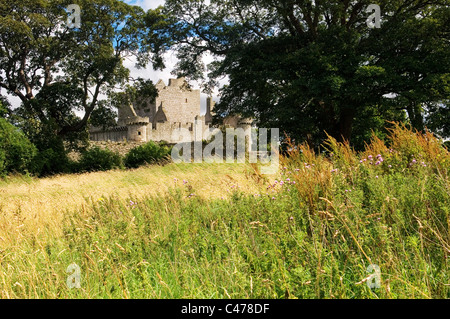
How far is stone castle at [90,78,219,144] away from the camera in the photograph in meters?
29.8

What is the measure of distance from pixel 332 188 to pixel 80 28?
63.3 feet

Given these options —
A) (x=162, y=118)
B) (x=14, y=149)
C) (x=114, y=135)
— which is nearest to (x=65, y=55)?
(x=14, y=149)

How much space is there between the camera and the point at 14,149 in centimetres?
1728

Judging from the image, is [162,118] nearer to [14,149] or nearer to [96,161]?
[96,161]

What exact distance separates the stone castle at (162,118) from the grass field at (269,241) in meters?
22.6

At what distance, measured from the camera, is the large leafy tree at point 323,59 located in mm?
13680

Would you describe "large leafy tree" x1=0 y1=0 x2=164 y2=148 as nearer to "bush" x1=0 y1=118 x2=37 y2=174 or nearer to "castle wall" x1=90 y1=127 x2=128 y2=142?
"bush" x1=0 y1=118 x2=37 y2=174

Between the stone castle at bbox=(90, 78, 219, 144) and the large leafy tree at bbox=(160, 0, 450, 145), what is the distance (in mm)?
9725

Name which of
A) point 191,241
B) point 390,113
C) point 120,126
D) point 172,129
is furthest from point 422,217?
point 120,126

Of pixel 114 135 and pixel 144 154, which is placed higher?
pixel 114 135

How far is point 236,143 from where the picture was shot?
69.1 feet

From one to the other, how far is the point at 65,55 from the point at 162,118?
18.6m

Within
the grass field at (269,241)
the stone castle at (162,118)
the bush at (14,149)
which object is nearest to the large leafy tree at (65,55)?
the bush at (14,149)
